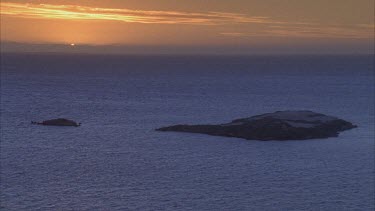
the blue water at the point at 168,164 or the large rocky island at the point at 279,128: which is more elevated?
the large rocky island at the point at 279,128

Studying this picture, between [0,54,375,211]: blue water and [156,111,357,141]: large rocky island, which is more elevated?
[156,111,357,141]: large rocky island

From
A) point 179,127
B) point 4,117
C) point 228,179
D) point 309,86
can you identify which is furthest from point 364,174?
point 309,86

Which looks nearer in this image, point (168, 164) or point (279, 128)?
point (168, 164)

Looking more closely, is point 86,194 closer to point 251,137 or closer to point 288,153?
point 288,153

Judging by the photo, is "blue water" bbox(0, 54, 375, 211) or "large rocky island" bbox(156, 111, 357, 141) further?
"large rocky island" bbox(156, 111, 357, 141)

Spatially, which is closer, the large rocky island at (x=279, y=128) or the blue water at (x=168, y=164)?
the blue water at (x=168, y=164)

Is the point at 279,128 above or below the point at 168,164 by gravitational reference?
above

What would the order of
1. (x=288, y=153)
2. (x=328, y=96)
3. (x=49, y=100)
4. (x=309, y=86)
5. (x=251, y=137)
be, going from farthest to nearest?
(x=309, y=86) → (x=328, y=96) → (x=49, y=100) → (x=251, y=137) → (x=288, y=153)

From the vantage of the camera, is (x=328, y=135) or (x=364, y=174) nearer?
(x=364, y=174)
